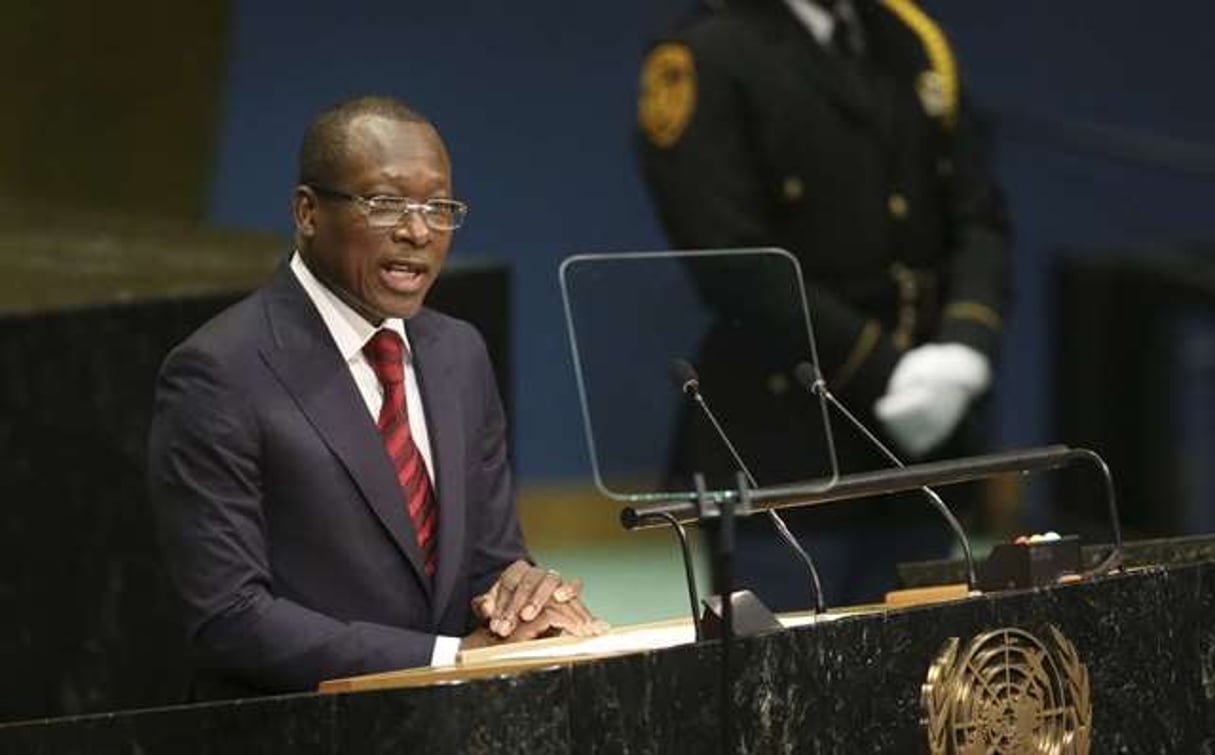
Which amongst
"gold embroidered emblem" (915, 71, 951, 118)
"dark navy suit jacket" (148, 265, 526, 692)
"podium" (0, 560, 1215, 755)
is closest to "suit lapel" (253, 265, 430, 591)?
"dark navy suit jacket" (148, 265, 526, 692)

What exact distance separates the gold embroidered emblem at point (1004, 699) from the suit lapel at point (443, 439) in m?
0.73

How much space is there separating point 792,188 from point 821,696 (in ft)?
7.99

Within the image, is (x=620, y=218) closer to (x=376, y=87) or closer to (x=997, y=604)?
(x=376, y=87)

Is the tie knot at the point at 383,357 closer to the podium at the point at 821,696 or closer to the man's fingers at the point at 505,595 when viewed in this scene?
the man's fingers at the point at 505,595

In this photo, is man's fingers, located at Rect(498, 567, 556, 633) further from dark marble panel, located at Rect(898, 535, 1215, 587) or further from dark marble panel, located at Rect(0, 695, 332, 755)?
dark marble panel, located at Rect(898, 535, 1215, 587)

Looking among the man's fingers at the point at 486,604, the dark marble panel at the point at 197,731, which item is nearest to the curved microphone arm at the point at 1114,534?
the man's fingers at the point at 486,604

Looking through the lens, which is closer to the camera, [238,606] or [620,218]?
[238,606]

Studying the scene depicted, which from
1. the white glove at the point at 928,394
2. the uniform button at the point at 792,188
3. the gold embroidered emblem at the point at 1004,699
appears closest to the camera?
the gold embroidered emblem at the point at 1004,699

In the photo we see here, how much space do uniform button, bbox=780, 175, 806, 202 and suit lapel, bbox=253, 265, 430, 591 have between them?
1959mm

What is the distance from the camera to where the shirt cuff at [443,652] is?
347cm

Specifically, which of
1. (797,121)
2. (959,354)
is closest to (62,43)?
(797,121)

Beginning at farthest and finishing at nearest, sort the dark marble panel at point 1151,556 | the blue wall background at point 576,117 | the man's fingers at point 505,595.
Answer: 1. the blue wall background at point 576,117
2. the dark marble panel at point 1151,556
3. the man's fingers at point 505,595

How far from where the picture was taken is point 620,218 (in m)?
6.90

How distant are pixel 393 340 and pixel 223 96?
2.64 metres
